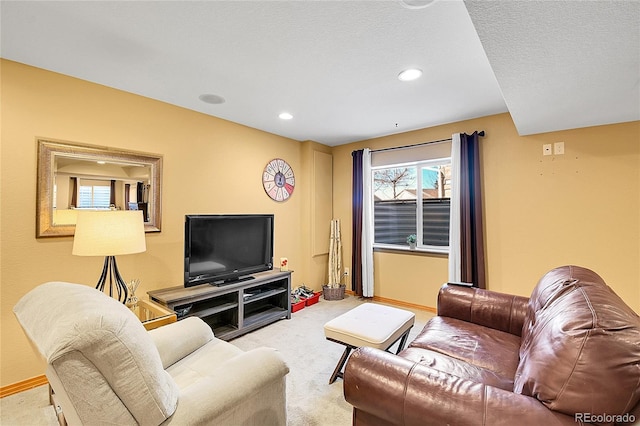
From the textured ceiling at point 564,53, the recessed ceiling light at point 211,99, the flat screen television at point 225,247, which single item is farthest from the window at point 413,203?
the recessed ceiling light at point 211,99

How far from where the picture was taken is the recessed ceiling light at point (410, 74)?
2.24 metres

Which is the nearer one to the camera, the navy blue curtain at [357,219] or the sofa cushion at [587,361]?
the sofa cushion at [587,361]

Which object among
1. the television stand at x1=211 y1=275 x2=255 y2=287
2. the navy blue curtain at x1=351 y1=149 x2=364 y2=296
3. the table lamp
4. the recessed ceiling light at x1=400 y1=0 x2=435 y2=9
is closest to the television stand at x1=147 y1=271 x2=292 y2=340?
the television stand at x1=211 y1=275 x2=255 y2=287

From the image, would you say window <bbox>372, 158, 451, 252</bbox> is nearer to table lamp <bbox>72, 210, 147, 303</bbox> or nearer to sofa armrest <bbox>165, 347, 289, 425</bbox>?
sofa armrest <bbox>165, 347, 289, 425</bbox>

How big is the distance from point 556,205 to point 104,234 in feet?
13.6

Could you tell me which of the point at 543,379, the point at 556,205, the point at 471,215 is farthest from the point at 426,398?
the point at 556,205

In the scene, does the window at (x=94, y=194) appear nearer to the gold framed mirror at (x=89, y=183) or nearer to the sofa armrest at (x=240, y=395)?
the gold framed mirror at (x=89, y=183)

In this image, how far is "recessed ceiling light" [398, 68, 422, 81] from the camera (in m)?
2.24

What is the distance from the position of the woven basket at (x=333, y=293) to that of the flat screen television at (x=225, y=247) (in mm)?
1225

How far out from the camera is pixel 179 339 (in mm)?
1712

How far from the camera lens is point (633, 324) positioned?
39.1 inches

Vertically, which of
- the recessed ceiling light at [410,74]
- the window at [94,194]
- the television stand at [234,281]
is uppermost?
the recessed ceiling light at [410,74]

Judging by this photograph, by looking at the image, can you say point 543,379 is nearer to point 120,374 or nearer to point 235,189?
point 120,374

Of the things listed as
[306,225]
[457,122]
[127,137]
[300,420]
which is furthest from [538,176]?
[127,137]
